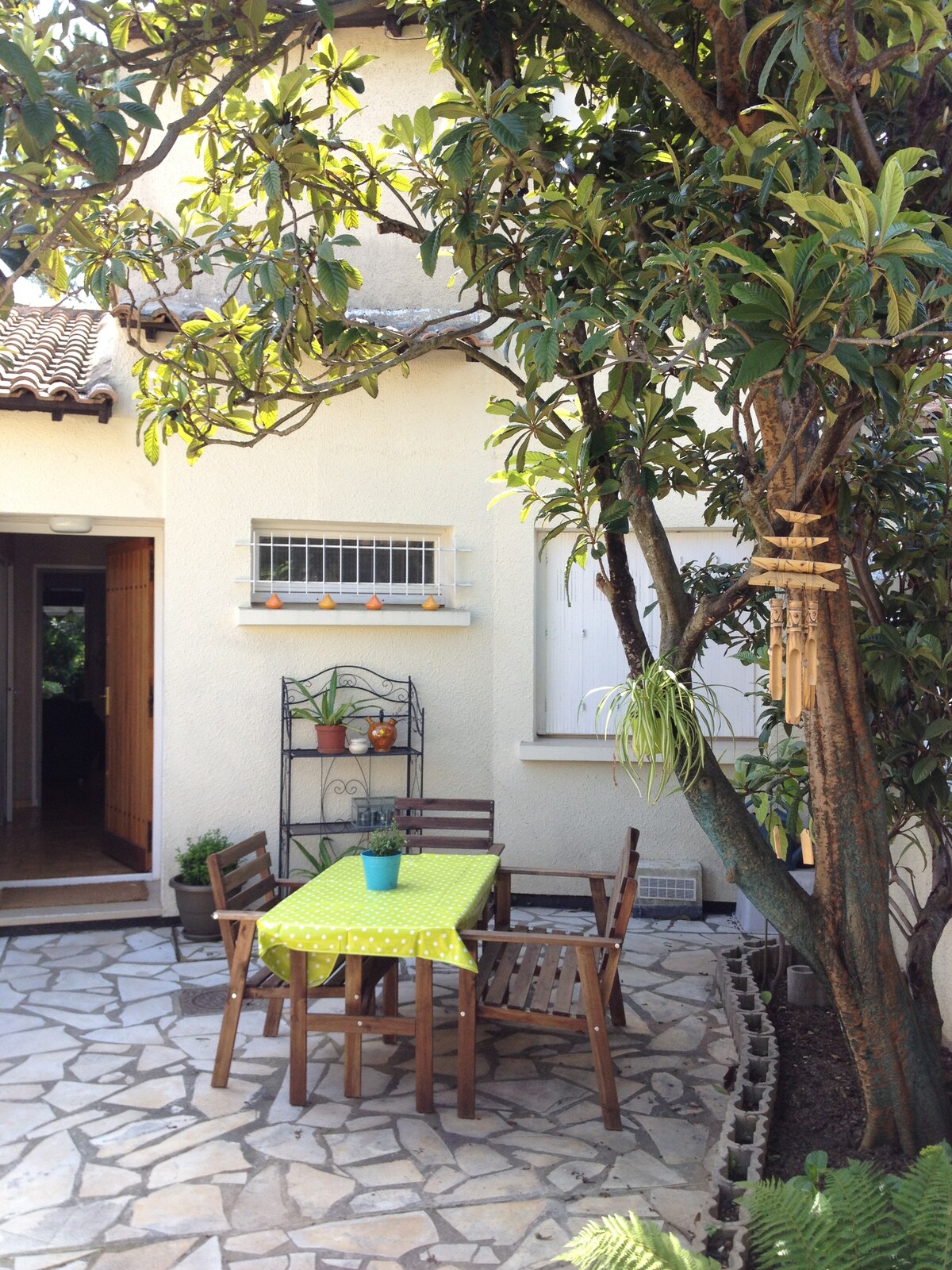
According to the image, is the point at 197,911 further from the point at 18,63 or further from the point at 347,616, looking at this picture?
the point at 18,63

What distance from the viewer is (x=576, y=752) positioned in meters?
7.78

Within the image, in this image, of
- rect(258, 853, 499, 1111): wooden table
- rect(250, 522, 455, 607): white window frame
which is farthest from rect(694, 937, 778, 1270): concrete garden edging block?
rect(250, 522, 455, 607): white window frame

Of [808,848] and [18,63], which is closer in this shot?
[18,63]

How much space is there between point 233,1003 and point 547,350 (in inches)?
127

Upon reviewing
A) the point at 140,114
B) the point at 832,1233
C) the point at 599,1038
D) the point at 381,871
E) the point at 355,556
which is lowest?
the point at 599,1038

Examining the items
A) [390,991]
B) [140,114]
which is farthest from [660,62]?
[390,991]

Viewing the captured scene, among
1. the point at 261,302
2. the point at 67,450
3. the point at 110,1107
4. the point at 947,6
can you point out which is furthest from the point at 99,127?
the point at 67,450

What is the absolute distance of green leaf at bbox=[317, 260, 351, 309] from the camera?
374cm

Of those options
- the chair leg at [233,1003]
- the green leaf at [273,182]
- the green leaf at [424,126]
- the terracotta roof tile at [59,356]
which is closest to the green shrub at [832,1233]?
the chair leg at [233,1003]

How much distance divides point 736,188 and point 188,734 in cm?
538

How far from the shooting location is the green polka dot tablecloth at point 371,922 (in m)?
4.38

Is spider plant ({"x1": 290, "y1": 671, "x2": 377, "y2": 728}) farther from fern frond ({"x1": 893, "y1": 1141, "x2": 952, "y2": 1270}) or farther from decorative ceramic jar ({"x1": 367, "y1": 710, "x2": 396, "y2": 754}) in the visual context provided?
fern frond ({"x1": 893, "y1": 1141, "x2": 952, "y2": 1270})

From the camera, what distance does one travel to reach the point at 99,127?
107 inches

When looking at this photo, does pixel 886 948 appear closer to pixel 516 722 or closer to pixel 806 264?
pixel 806 264
